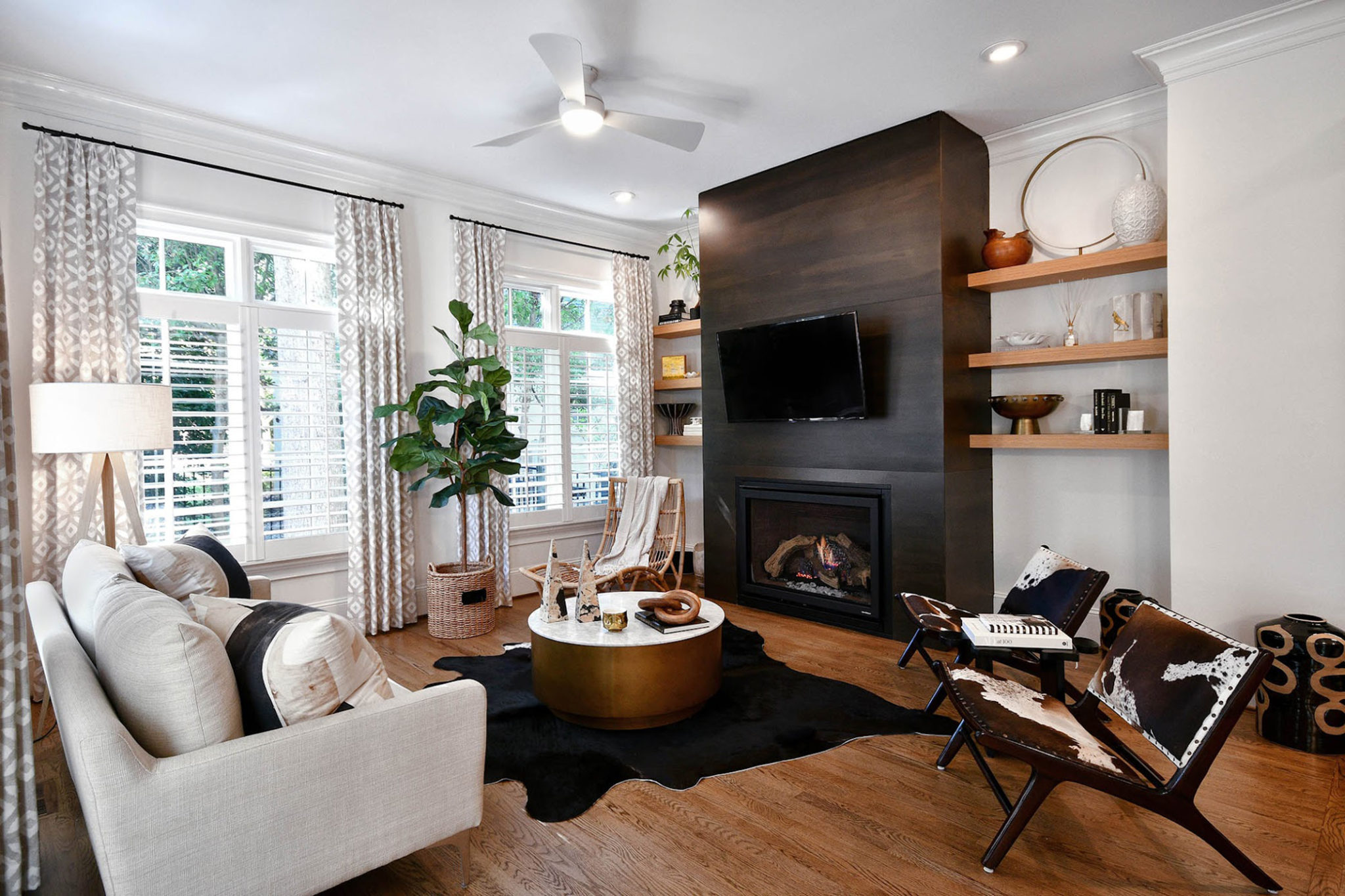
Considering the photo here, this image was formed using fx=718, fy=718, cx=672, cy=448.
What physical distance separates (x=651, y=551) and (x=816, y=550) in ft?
3.89

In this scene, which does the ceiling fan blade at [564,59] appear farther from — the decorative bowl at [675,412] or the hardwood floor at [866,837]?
→ the decorative bowl at [675,412]

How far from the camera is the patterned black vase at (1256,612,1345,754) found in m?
2.70

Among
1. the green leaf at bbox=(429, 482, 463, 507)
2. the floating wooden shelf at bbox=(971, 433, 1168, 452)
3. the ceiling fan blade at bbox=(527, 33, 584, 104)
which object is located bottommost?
the green leaf at bbox=(429, 482, 463, 507)

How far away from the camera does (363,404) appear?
14.4 ft

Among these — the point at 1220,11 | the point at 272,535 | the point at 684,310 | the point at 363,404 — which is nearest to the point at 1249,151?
the point at 1220,11

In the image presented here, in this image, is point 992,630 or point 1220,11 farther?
point 1220,11

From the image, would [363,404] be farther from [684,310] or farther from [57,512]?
[684,310]

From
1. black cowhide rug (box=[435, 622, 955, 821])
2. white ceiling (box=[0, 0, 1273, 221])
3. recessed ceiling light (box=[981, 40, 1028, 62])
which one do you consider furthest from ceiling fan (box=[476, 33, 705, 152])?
black cowhide rug (box=[435, 622, 955, 821])

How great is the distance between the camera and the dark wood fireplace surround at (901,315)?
4.00 meters

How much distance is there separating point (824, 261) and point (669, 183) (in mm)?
1307

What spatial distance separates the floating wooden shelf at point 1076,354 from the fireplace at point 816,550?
37.3 inches

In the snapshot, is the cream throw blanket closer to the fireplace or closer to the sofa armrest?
the fireplace

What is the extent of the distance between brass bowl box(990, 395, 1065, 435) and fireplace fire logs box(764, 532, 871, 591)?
1141mm

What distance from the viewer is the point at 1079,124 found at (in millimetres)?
3996
